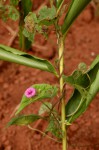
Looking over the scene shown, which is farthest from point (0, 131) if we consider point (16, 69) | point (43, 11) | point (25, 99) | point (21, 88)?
point (43, 11)

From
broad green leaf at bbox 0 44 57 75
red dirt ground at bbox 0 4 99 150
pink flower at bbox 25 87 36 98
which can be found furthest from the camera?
red dirt ground at bbox 0 4 99 150

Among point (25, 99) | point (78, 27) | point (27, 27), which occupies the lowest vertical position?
point (78, 27)

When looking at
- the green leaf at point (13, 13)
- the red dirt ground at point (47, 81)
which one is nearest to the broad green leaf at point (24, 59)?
the green leaf at point (13, 13)

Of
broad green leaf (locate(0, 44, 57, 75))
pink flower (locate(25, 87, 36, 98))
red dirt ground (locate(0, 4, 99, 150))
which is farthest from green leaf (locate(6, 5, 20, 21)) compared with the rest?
red dirt ground (locate(0, 4, 99, 150))

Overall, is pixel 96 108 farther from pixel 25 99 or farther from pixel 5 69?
pixel 25 99

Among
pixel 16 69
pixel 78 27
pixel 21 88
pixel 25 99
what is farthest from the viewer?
pixel 78 27

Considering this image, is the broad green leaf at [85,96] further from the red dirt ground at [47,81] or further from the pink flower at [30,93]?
the red dirt ground at [47,81]

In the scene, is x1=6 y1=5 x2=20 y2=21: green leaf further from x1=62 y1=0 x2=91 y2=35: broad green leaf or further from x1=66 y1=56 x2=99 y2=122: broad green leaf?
x1=66 y1=56 x2=99 y2=122: broad green leaf

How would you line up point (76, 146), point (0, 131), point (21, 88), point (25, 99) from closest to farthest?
point (25, 99), point (76, 146), point (0, 131), point (21, 88)
